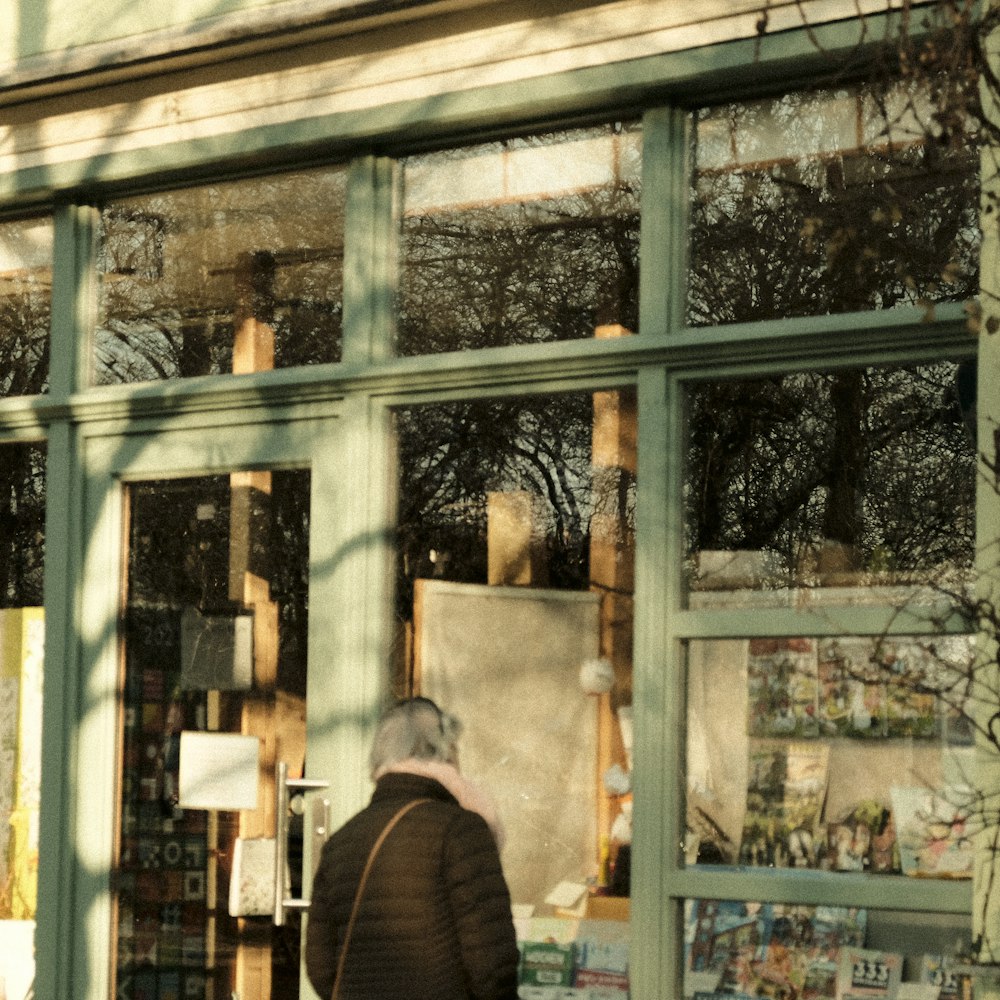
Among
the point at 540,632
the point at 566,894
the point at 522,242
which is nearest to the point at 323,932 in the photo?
the point at 566,894

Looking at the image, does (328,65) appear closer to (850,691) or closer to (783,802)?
(850,691)

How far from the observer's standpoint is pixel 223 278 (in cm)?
716

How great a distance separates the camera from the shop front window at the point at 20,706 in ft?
24.1

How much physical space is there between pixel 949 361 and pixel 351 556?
2.06 m

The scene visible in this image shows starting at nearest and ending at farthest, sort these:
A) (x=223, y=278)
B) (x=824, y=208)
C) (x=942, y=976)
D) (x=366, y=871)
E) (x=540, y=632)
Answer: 1. (x=366, y=871)
2. (x=942, y=976)
3. (x=824, y=208)
4. (x=540, y=632)
5. (x=223, y=278)

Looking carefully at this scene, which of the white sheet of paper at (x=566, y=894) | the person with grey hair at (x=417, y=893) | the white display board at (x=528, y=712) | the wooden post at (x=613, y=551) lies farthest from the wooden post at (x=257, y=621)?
the person with grey hair at (x=417, y=893)

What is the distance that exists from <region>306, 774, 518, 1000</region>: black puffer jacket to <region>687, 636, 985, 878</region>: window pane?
1.01 metres

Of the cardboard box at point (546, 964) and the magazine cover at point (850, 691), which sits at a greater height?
the magazine cover at point (850, 691)

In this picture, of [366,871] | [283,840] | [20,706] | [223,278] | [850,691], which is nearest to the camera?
[366,871]

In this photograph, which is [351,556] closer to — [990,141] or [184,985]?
[184,985]

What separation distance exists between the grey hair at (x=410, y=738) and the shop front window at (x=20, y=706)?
240cm

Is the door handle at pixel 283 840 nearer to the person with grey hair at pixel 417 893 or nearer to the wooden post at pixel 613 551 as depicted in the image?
the wooden post at pixel 613 551

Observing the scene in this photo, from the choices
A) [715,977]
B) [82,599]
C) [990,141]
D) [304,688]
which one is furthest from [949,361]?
[82,599]

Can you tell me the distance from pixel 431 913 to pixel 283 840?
1.72m
